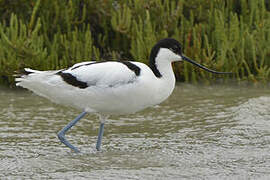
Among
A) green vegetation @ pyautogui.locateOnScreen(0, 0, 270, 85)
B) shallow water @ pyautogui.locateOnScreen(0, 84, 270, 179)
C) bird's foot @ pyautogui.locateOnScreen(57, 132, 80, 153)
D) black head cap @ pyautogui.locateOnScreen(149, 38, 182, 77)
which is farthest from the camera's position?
green vegetation @ pyautogui.locateOnScreen(0, 0, 270, 85)

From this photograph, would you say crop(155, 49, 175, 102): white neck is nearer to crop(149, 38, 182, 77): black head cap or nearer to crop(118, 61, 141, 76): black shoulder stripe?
crop(149, 38, 182, 77): black head cap

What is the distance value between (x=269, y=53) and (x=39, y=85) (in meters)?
3.57

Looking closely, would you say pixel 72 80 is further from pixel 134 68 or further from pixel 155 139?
pixel 155 139

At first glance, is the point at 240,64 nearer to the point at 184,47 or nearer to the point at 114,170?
the point at 184,47

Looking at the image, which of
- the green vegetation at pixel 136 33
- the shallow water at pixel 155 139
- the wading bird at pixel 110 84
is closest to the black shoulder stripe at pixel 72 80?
the wading bird at pixel 110 84

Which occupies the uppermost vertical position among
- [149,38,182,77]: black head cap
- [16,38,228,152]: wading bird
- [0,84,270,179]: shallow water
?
[149,38,182,77]: black head cap

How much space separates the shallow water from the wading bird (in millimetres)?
385

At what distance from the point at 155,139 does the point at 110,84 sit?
92cm

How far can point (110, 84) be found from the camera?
5.07m

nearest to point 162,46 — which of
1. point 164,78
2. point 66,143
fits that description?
point 164,78

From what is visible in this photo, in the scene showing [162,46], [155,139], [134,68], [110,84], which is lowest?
[155,139]

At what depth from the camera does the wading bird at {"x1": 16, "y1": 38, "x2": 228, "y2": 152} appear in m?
5.07

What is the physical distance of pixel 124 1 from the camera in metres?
8.13

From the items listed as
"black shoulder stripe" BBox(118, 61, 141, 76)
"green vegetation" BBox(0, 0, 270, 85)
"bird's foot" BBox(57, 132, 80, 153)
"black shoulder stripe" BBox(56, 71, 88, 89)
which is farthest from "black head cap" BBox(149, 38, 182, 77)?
"green vegetation" BBox(0, 0, 270, 85)
